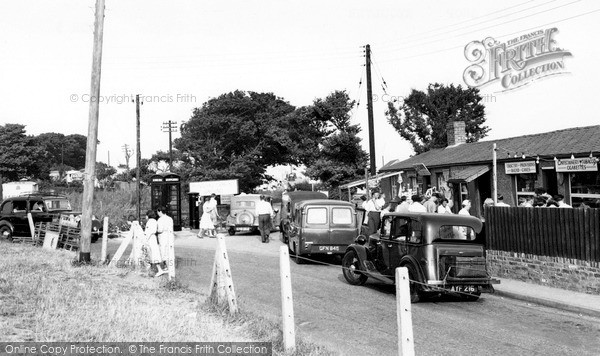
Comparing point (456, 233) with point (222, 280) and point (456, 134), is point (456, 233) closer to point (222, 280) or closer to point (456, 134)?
point (222, 280)

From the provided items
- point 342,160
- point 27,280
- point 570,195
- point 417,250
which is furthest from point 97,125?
point 342,160

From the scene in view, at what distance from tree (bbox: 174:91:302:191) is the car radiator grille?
43707 mm

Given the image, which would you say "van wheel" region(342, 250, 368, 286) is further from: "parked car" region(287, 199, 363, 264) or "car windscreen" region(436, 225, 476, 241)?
"parked car" region(287, 199, 363, 264)

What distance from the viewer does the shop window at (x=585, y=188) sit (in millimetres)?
18531

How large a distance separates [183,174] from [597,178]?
4184 cm

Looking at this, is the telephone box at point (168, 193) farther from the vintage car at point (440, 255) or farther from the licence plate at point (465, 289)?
the licence plate at point (465, 289)

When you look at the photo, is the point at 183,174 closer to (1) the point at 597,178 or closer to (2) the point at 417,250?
(1) the point at 597,178

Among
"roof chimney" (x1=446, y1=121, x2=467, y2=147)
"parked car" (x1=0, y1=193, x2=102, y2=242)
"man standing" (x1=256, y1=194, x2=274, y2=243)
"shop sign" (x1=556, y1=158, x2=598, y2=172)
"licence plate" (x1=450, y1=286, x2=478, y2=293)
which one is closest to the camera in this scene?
"licence plate" (x1=450, y1=286, x2=478, y2=293)

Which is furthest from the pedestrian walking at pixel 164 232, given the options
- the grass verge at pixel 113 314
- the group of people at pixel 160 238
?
the grass verge at pixel 113 314

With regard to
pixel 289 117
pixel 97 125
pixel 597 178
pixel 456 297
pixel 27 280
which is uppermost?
pixel 289 117

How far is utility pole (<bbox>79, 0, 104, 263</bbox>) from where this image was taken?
1438 centimetres

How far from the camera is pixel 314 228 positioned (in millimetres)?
16078

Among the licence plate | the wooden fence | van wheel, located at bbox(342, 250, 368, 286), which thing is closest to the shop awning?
the wooden fence

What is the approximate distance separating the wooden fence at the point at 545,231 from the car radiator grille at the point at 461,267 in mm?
2470
